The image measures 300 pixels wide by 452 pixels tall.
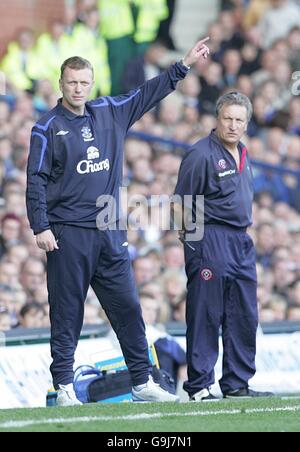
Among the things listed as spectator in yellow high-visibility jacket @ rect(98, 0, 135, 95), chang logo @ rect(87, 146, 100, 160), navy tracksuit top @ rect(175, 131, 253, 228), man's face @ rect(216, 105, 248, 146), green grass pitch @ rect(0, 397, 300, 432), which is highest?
spectator in yellow high-visibility jacket @ rect(98, 0, 135, 95)

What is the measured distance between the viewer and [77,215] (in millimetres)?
8484

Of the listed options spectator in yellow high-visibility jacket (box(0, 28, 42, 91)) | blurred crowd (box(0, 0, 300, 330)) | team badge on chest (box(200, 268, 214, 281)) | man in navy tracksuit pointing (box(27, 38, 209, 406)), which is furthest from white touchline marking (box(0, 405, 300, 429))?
spectator in yellow high-visibility jacket (box(0, 28, 42, 91))

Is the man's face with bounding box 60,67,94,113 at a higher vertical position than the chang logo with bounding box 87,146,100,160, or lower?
higher

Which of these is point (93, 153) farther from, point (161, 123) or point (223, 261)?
point (161, 123)

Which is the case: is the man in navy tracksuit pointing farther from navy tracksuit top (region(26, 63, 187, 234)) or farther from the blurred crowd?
the blurred crowd

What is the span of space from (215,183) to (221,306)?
0.80 meters

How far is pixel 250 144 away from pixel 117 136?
7.17 meters

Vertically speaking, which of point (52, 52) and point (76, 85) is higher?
point (52, 52)

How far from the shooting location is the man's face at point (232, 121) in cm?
893

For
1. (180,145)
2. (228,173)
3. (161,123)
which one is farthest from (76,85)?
(161,123)

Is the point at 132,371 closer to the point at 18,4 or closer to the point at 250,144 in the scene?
the point at 250,144

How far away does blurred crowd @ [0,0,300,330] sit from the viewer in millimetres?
12656

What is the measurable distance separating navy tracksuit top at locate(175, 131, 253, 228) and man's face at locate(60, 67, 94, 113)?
2.92 feet

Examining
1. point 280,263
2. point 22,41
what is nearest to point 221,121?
point 280,263
